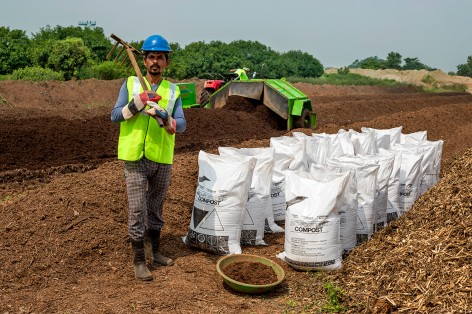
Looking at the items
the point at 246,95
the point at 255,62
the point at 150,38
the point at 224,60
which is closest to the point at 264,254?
the point at 150,38

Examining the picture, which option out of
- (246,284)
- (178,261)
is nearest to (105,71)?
(178,261)

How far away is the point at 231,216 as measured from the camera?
4.62m

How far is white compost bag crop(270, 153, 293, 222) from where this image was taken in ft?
18.4

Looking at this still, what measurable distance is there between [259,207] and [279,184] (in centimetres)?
68

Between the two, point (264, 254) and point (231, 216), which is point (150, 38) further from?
point (264, 254)

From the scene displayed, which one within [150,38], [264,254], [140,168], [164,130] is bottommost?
[264,254]

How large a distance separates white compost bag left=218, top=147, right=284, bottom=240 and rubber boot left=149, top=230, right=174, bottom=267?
0.86 metres

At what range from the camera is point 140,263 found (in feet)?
13.5

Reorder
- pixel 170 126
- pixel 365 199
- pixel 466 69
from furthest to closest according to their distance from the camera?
pixel 466 69 < pixel 365 199 < pixel 170 126

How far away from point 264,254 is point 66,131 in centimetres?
626

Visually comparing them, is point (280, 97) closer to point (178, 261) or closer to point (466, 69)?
point (178, 261)

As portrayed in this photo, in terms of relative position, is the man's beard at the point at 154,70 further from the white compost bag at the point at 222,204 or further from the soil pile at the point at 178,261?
the soil pile at the point at 178,261

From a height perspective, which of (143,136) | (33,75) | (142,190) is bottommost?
(142,190)

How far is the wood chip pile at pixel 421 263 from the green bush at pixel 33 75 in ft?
68.9
